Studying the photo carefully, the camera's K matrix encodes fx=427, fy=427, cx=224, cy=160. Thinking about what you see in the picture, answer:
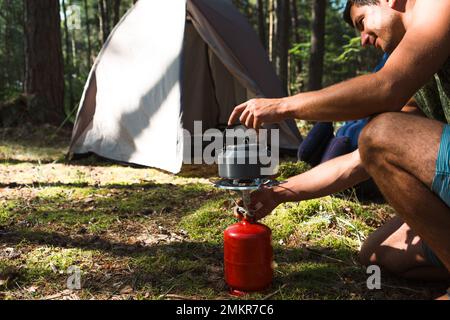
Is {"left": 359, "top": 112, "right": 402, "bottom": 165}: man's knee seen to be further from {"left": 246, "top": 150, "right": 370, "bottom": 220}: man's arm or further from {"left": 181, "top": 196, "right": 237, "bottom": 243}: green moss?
{"left": 181, "top": 196, "right": 237, "bottom": 243}: green moss

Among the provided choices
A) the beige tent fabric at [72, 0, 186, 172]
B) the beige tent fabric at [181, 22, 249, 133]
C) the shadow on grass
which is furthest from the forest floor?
the beige tent fabric at [181, 22, 249, 133]

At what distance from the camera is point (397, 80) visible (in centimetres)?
153

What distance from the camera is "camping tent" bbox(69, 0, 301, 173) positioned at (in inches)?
185

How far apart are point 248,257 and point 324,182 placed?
0.55m

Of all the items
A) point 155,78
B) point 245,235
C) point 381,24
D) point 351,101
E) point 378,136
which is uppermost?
point 381,24

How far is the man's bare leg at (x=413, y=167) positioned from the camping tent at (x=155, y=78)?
9.87ft

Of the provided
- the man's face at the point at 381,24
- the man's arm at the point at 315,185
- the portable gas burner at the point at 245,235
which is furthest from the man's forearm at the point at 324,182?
the man's face at the point at 381,24

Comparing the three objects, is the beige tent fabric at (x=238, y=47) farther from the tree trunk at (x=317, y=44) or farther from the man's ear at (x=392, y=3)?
the man's ear at (x=392, y=3)

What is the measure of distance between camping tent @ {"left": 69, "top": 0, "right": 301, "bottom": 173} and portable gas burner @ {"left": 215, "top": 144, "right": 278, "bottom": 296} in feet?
8.57

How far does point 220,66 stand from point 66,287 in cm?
496

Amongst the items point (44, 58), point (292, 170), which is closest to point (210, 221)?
point (292, 170)

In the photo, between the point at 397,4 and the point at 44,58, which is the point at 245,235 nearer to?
the point at 397,4

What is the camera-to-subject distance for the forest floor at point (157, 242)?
2.03m
